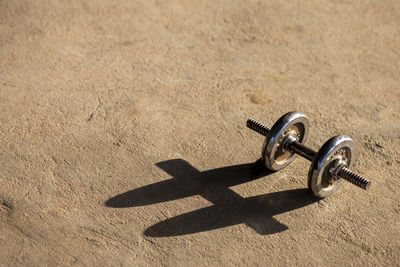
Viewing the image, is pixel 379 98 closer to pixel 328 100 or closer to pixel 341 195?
pixel 328 100

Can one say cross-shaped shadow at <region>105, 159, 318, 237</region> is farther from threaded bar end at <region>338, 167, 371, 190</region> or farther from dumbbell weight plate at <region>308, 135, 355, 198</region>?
threaded bar end at <region>338, 167, 371, 190</region>

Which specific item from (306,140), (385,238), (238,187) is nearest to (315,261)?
(385,238)

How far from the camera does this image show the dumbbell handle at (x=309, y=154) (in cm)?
341

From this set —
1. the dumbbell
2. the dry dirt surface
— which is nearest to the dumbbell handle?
the dumbbell

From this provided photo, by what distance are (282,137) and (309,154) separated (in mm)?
207

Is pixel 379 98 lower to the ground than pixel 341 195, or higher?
higher

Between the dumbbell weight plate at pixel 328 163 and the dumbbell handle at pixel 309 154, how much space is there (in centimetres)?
9

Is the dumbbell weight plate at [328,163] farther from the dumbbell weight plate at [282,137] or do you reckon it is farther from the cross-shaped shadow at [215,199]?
the dumbbell weight plate at [282,137]

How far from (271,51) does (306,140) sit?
1.37 m

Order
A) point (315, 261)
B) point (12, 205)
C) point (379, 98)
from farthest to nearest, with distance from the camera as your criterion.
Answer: point (379, 98), point (12, 205), point (315, 261)

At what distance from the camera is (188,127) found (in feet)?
13.8

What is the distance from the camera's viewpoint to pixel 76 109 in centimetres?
432

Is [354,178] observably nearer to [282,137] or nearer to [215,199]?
[282,137]

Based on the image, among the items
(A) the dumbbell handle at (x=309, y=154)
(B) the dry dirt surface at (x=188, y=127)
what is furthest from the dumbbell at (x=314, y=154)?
(B) the dry dirt surface at (x=188, y=127)
